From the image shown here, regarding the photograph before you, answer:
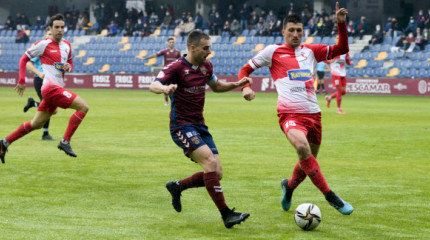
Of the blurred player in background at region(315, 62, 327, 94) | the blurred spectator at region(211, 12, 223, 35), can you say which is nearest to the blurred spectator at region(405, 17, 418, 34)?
the blurred player in background at region(315, 62, 327, 94)

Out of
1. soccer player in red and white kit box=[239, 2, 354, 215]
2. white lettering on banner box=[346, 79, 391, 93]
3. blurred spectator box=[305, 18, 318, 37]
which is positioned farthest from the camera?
blurred spectator box=[305, 18, 318, 37]

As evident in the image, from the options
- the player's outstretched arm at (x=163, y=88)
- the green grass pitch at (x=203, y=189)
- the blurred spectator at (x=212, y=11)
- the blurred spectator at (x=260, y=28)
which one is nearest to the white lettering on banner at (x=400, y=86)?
the blurred spectator at (x=260, y=28)

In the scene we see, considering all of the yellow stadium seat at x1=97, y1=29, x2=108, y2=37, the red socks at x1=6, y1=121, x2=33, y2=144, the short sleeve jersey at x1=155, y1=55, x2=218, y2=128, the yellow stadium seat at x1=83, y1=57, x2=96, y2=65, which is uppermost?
the short sleeve jersey at x1=155, y1=55, x2=218, y2=128

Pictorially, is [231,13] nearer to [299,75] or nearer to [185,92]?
[299,75]

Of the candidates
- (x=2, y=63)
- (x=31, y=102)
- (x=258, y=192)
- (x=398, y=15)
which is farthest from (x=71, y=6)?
(x=258, y=192)

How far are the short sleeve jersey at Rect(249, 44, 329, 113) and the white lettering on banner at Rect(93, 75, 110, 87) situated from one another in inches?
1378

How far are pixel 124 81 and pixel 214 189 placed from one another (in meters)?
35.3

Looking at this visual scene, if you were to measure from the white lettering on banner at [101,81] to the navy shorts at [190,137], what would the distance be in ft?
116

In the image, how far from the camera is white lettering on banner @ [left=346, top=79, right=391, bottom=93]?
34188 mm

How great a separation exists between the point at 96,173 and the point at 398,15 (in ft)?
122

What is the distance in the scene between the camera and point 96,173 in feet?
31.6

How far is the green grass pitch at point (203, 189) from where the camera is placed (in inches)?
246

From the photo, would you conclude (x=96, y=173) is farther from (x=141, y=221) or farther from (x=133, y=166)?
(x=141, y=221)

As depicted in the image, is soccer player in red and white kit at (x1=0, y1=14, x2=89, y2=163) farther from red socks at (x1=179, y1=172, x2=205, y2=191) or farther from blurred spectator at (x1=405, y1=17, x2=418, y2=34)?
blurred spectator at (x1=405, y1=17, x2=418, y2=34)
